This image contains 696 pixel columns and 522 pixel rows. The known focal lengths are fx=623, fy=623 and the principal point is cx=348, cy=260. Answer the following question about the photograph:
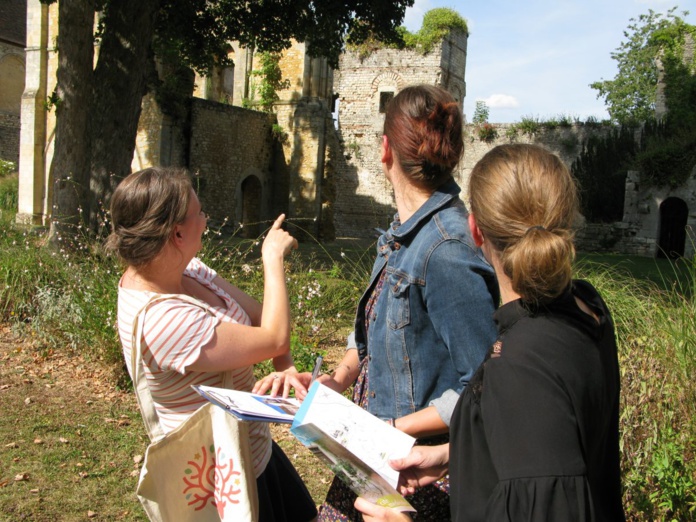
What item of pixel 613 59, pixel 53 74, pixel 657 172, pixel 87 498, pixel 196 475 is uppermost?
pixel 613 59

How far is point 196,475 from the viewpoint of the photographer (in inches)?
76.8

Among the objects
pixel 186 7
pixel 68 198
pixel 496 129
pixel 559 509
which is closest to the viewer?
pixel 559 509

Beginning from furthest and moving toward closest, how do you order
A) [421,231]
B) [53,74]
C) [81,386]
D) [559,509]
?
[53,74], [81,386], [421,231], [559,509]

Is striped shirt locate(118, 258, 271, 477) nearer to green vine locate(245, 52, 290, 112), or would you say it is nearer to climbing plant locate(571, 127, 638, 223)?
green vine locate(245, 52, 290, 112)

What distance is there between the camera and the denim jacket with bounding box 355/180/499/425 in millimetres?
1704

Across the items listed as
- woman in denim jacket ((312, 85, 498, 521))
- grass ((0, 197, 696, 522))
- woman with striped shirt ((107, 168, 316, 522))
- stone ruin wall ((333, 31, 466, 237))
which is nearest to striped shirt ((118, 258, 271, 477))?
woman with striped shirt ((107, 168, 316, 522))

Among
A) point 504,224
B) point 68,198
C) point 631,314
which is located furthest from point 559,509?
point 68,198

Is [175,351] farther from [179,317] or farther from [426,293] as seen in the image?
[426,293]

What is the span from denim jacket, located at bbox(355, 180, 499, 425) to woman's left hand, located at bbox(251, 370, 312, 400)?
0.26 meters

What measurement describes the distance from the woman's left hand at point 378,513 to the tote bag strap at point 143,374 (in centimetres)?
65

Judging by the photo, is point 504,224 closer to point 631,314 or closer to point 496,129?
point 631,314

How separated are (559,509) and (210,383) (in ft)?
3.94

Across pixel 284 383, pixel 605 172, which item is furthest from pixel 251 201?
pixel 284 383

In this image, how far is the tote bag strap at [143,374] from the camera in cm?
192
